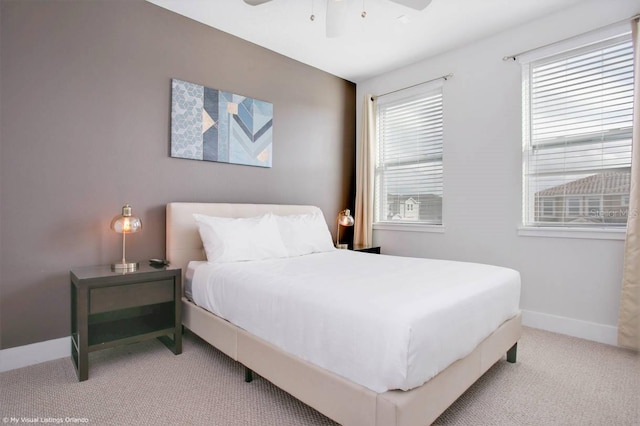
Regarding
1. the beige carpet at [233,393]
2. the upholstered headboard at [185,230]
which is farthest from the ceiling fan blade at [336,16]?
the beige carpet at [233,393]

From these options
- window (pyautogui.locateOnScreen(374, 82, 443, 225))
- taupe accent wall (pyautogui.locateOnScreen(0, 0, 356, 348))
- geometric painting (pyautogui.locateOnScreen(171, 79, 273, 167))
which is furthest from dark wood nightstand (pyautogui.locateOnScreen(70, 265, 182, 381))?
window (pyautogui.locateOnScreen(374, 82, 443, 225))

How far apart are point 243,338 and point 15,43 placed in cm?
241

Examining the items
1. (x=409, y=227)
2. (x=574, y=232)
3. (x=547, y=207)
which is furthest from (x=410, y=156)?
(x=574, y=232)

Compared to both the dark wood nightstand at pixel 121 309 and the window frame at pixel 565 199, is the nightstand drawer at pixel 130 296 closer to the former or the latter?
the dark wood nightstand at pixel 121 309

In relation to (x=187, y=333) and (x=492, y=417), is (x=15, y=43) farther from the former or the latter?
(x=492, y=417)

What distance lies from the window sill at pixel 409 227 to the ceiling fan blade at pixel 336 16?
2223 mm

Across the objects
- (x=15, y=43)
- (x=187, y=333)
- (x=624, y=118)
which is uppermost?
(x=15, y=43)

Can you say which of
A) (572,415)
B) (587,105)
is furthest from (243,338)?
(587,105)

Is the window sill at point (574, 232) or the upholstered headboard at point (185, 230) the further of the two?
the upholstered headboard at point (185, 230)

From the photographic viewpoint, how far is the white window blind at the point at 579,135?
8.67 ft

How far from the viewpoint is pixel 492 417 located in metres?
1.69

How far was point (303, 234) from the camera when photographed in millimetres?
3176

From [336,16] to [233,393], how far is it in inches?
99.9

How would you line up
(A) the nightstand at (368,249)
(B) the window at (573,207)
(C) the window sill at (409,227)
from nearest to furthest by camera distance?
(B) the window at (573,207) < (C) the window sill at (409,227) < (A) the nightstand at (368,249)
